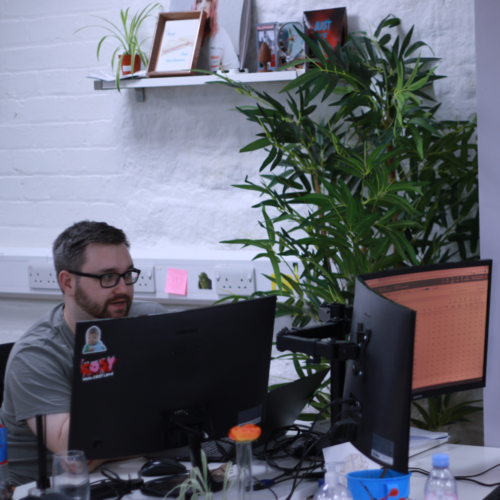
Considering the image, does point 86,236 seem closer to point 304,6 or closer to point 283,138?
point 283,138

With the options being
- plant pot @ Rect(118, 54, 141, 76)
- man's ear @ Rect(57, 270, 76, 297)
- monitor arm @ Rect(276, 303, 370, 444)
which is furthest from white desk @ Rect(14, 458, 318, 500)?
plant pot @ Rect(118, 54, 141, 76)

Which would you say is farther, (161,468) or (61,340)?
(61,340)

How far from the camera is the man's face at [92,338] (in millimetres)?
1232

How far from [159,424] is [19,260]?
1.95 metres

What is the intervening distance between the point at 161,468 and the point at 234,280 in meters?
1.28

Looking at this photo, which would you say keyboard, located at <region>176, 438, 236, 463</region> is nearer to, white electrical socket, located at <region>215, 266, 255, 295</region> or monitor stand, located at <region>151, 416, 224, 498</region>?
monitor stand, located at <region>151, 416, 224, 498</region>

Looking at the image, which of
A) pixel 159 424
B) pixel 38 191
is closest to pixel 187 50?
pixel 38 191

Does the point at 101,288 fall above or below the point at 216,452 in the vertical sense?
above

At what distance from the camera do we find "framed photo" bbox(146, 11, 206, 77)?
259cm

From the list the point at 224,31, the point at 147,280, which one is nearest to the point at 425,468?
the point at 147,280

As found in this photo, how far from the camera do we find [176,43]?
264 cm

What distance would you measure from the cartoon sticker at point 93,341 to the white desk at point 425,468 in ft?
1.25

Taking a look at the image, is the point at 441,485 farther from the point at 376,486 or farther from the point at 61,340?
the point at 61,340

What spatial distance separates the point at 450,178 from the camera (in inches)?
90.3
